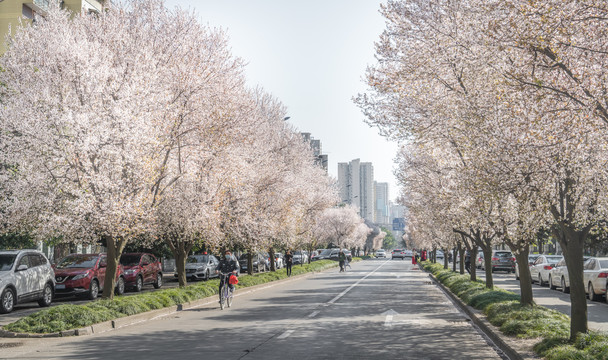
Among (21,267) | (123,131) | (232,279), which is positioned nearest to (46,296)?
(21,267)

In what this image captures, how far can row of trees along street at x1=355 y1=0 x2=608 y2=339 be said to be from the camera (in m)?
7.95

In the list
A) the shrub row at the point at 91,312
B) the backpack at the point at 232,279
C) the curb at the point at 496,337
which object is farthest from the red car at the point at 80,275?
the curb at the point at 496,337

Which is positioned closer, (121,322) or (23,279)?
(121,322)

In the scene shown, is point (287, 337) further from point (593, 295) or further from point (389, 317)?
point (593, 295)

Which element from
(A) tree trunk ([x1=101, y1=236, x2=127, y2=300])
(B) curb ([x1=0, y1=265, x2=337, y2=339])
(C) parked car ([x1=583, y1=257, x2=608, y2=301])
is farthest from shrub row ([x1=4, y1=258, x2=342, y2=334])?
→ (C) parked car ([x1=583, y1=257, x2=608, y2=301])

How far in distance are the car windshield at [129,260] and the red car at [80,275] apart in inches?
141

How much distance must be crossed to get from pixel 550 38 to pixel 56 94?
1394cm

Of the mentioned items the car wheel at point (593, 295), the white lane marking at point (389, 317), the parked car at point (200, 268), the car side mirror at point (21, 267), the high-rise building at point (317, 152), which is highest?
the high-rise building at point (317, 152)

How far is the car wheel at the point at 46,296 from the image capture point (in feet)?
64.3

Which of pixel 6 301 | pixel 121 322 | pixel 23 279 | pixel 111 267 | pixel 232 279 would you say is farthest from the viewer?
pixel 232 279

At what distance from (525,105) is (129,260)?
2343 centimetres

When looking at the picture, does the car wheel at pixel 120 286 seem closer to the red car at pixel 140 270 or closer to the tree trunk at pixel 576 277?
the red car at pixel 140 270

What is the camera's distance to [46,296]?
64.8 feet

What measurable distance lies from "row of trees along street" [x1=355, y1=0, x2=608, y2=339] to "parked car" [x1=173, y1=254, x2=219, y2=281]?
2426 centimetres
